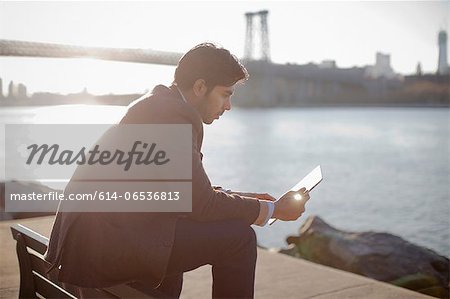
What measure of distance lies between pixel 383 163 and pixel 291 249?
1312 inches

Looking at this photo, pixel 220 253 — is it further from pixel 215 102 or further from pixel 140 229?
pixel 215 102

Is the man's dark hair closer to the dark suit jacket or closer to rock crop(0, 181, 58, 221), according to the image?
the dark suit jacket

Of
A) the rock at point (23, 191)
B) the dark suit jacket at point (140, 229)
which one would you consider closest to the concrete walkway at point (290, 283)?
the dark suit jacket at point (140, 229)

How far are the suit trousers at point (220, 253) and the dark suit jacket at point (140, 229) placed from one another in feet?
0.13

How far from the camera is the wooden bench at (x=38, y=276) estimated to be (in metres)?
2.24

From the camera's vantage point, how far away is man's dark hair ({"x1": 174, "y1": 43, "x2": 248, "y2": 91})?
2.02m

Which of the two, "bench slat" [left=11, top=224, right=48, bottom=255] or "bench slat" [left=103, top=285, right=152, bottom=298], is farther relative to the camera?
"bench slat" [left=11, top=224, right=48, bottom=255]

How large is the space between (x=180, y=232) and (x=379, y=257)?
15.7 feet

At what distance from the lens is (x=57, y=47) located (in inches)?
120

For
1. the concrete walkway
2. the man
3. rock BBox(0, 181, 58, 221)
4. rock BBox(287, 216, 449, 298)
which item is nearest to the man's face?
the man

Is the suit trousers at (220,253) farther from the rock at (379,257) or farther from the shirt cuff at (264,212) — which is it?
the rock at (379,257)

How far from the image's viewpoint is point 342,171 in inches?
1369

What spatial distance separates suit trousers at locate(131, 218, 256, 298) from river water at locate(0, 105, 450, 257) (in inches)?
18.2

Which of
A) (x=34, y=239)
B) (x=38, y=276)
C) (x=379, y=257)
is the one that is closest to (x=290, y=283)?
(x=38, y=276)
